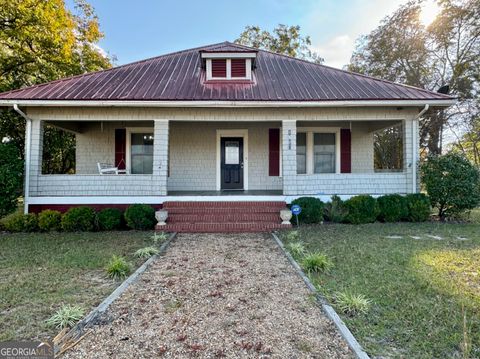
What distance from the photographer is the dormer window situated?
920cm

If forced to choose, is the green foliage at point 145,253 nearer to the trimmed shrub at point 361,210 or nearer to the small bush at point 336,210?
the small bush at point 336,210

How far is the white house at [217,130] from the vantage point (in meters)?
7.66

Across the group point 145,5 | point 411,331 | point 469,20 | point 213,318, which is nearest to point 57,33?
point 145,5

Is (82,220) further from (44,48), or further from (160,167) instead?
(44,48)

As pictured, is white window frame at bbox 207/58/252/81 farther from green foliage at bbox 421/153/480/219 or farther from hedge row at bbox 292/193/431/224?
green foliage at bbox 421/153/480/219

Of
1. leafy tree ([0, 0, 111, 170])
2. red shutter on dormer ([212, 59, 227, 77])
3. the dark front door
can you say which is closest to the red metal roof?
red shutter on dormer ([212, 59, 227, 77])

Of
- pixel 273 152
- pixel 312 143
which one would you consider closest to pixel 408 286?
pixel 273 152

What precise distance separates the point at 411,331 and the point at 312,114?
21.0 ft

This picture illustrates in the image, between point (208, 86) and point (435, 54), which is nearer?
point (208, 86)

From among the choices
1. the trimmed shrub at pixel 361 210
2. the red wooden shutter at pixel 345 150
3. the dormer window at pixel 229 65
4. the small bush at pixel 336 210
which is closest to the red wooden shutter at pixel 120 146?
the dormer window at pixel 229 65

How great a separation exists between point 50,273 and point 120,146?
21.1 feet

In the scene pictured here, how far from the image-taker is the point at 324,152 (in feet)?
33.1

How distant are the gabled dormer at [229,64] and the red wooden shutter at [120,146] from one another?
3598 millimetres

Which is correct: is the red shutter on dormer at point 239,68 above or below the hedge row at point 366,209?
above
